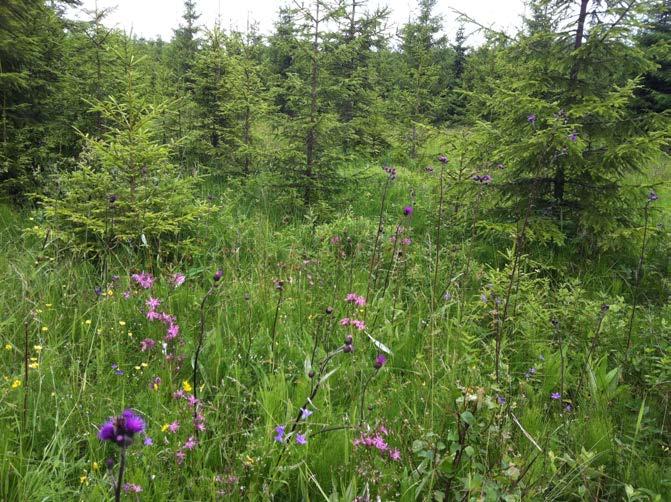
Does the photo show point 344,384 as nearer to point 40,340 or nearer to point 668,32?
point 40,340

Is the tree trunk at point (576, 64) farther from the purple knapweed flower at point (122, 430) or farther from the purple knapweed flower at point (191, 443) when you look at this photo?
the purple knapweed flower at point (122, 430)

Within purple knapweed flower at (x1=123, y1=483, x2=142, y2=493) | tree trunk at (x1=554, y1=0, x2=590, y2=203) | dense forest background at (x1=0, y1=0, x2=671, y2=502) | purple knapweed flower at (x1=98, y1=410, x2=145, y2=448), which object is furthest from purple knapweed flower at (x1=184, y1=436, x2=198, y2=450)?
tree trunk at (x1=554, y1=0, x2=590, y2=203)

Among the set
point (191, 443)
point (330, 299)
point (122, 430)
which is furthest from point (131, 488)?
point (330, 299)

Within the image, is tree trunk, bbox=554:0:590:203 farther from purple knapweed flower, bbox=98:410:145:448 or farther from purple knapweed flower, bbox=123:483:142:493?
purple knapweed flower, bbox=98:410:145:448

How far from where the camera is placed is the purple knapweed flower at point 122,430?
89 centimetres

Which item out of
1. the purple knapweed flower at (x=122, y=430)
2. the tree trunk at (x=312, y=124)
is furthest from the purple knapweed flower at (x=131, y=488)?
the tree trunk at (x=312, y=124)

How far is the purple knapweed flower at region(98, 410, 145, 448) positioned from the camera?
0.89m

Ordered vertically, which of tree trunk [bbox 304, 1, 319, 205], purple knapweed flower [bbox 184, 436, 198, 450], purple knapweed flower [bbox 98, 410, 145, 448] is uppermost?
tree trunk [bbox 304, 1, 319, 205]

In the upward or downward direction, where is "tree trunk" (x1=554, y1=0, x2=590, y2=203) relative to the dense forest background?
upward

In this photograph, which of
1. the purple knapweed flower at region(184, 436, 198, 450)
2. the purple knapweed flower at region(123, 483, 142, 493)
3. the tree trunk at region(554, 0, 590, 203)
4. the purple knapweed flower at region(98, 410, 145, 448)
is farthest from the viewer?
the tree trunk at region(554, 0, 590, 203)

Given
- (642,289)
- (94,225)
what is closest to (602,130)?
(642,289)

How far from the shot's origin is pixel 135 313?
2934 millimetres

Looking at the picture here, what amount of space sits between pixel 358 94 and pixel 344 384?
39.4 ft

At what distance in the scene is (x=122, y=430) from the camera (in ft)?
2.99
